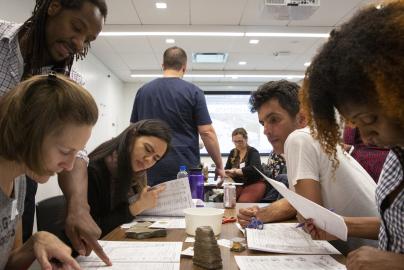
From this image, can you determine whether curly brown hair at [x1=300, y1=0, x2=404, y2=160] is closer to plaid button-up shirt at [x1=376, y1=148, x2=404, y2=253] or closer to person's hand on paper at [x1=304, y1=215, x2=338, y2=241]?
plaid button-up shirt at [x1=376, y1=148, x2=404, y2=253]

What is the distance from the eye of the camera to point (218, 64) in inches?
247

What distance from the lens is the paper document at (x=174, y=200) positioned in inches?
59.0

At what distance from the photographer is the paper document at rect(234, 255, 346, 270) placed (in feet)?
2.85

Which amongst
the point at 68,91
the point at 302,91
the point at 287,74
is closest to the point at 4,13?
the point at 68,91

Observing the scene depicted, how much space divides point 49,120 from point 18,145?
0.08m

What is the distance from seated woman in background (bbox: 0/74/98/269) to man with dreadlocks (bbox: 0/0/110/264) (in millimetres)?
179

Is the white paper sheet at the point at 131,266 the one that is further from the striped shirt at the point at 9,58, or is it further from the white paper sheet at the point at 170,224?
the striped shirt at the point at 9,58

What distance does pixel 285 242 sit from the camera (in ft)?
3.54

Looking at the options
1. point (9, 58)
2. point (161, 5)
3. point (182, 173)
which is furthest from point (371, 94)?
point (161, 5)

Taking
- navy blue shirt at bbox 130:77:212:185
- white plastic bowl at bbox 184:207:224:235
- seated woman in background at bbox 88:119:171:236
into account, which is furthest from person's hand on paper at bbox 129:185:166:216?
navy blue shirt at bbox 130:77:212:185

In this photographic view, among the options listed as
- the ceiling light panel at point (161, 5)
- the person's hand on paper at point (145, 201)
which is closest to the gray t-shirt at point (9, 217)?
the person's hand on paper at point (145, 201)

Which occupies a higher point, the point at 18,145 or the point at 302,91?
the point at 302,91

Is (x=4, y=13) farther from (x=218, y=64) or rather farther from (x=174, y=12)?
(x=218, y=64)

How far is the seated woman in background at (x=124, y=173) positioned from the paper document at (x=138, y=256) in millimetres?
298
